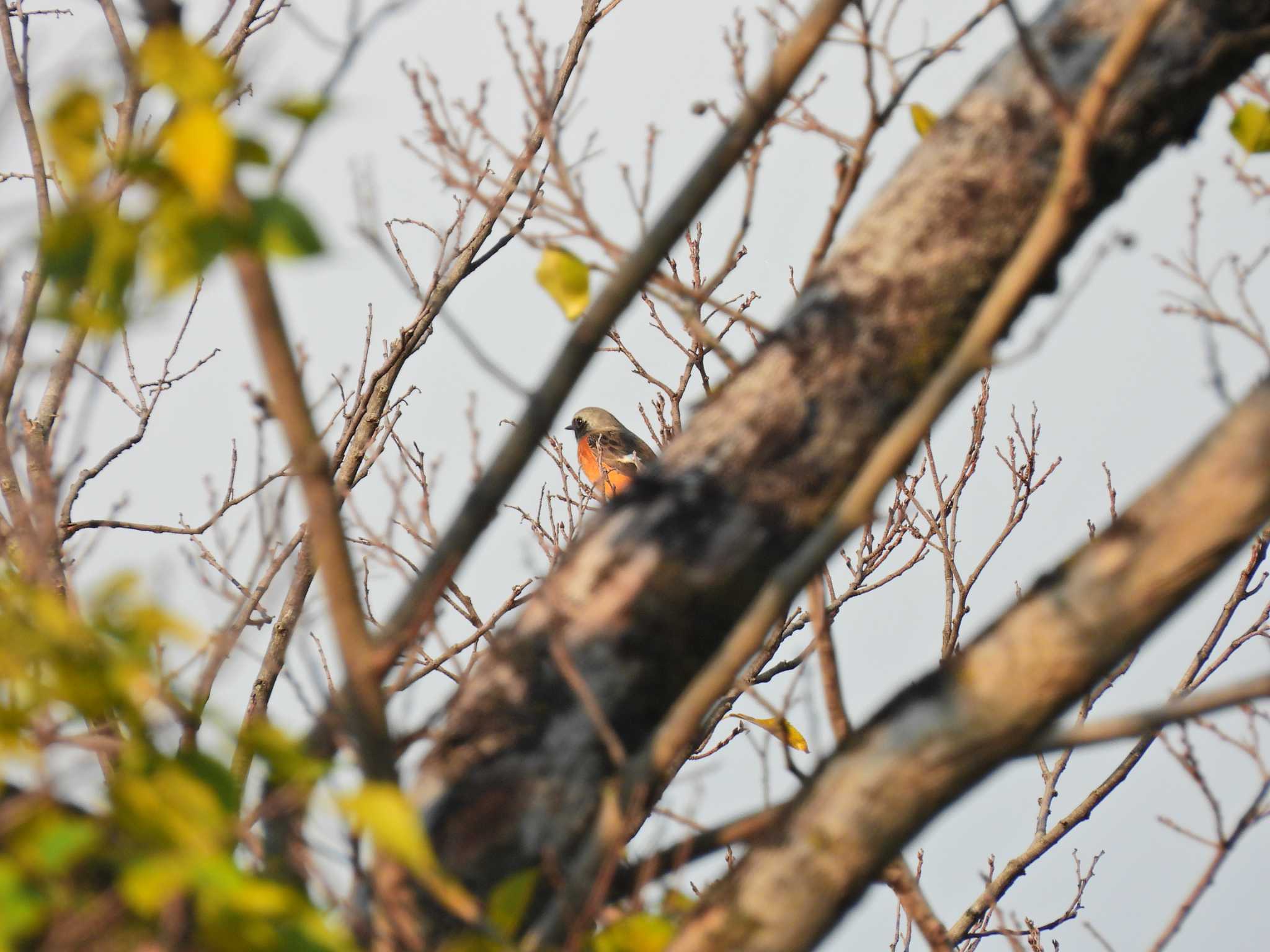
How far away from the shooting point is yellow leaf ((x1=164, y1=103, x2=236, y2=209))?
108 centimetres

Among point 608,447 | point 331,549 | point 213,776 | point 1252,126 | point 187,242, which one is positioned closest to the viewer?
point 187,242

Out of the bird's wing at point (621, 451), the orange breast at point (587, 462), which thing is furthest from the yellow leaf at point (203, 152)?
the orange breast at point (587, 462)

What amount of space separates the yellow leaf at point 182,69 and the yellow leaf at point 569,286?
2.63ft

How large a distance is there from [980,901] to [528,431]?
9.30ft

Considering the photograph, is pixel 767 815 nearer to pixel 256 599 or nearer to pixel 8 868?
pixel 8 868

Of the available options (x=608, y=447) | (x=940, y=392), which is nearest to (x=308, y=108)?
(x=940, y=392)

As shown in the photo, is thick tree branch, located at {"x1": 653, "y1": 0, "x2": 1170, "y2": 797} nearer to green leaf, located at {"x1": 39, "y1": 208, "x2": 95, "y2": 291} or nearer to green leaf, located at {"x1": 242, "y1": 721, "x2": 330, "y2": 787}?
green leaf, located at {"x1": 242, "y1": 721, "x2": 330, "y2": 787}

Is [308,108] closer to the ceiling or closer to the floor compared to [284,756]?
closer to the ceiling

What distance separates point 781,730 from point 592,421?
10.00 m

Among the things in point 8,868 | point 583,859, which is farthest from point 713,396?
point 8,868

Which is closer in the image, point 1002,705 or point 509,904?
point 509,904

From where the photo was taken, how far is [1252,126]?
6.73ft

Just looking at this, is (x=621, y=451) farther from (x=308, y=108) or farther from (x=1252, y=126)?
(x=308, y=108)

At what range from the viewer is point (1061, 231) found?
1.66m
